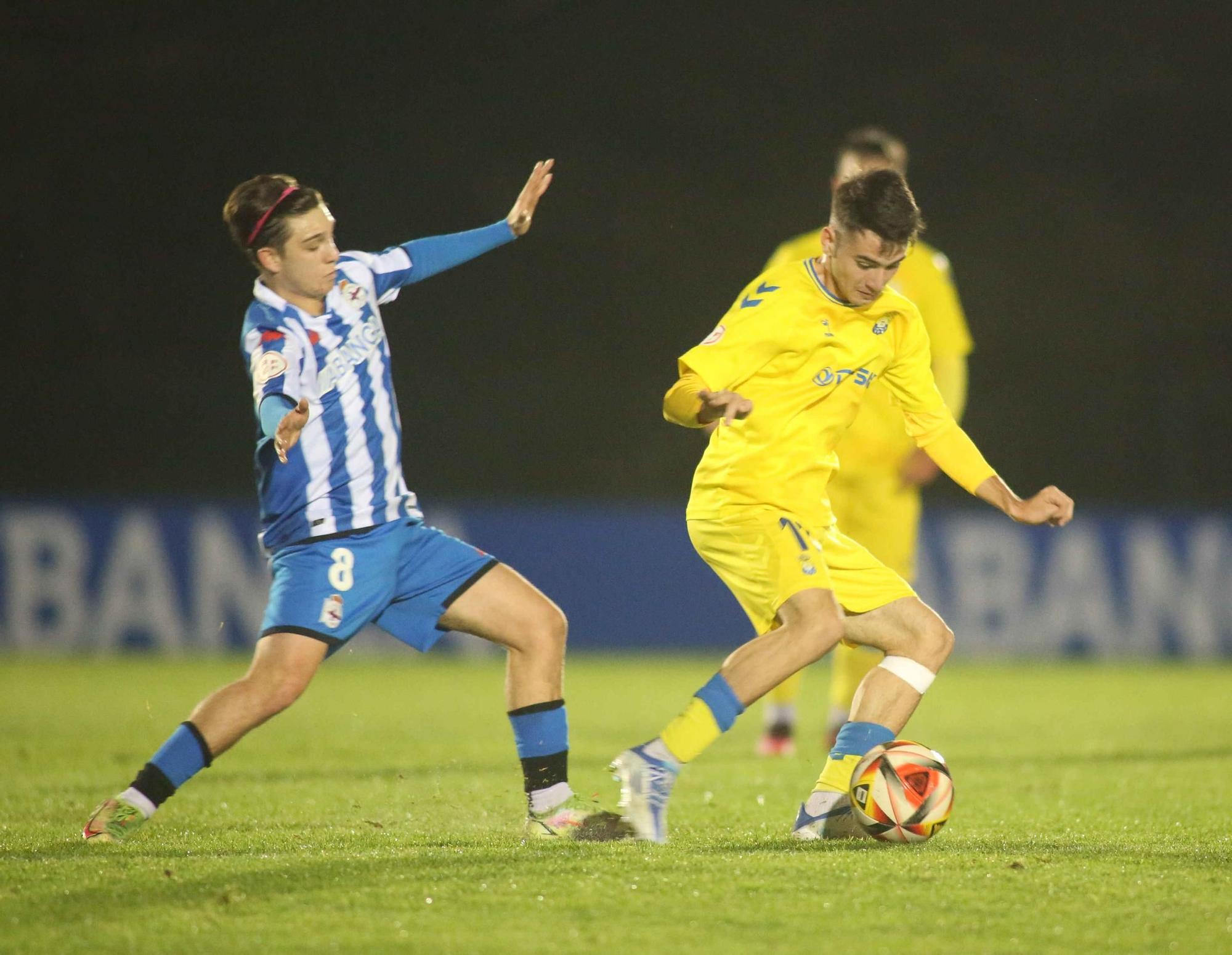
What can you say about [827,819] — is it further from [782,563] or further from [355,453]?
[355,453]

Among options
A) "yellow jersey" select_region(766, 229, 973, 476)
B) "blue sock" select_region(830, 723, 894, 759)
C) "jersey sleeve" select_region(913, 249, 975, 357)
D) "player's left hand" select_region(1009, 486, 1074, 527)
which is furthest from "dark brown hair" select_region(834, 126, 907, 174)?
"blue sock" select_region(830, 723, 894, 759)

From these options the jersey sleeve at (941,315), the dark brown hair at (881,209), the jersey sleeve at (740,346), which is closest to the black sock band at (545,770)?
the jersey sleeve at (740,346)

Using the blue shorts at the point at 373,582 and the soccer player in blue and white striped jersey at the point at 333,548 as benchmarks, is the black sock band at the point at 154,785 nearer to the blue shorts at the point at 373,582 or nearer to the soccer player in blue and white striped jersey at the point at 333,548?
the soccer player in blue and white striped jersey at the point at 333,548

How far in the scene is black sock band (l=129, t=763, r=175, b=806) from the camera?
167 inches

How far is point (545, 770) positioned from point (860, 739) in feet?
2.96

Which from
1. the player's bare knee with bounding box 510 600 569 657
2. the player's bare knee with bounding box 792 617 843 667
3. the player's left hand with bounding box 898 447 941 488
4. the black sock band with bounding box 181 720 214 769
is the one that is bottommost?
the black sock band with bounding box 181 720 214 769

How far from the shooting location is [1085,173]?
67.2 ft

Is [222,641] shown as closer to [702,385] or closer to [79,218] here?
[79,218]

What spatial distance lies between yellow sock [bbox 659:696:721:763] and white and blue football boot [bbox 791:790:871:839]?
40 centimetres

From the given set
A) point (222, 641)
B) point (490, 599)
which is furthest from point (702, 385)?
point (222, 641)

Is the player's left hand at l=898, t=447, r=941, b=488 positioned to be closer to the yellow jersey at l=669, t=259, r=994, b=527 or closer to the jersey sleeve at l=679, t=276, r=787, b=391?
the yellow jersey at l=669, t=259, r=994, b=527

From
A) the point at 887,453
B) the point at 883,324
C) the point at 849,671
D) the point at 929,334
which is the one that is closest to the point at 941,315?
the point at 929,334

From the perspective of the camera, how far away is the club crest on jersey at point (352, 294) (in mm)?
4453

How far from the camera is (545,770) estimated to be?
4496 millimetres
